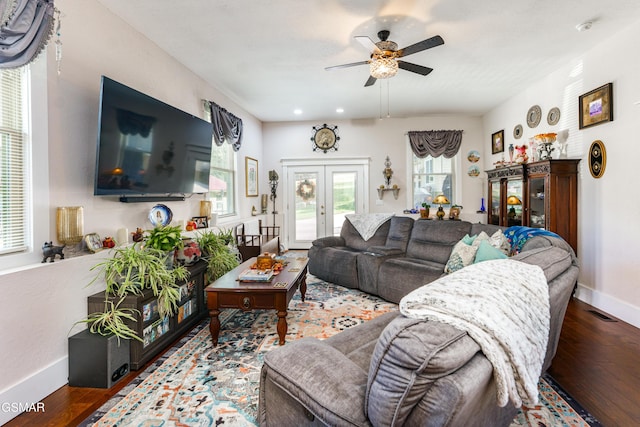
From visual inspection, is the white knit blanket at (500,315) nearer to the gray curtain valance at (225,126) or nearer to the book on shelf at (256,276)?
the book on shelf at (256,276)

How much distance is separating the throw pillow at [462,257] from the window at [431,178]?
12.1 feet

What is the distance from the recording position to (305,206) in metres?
6.88

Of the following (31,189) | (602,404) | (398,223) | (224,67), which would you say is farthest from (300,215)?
(602,404)

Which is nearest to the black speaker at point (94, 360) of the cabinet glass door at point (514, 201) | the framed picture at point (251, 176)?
the framed picture at point (251, 176)

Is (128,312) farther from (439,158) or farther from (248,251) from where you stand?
(439,158)

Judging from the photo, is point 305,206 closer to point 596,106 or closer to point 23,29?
point 596,106

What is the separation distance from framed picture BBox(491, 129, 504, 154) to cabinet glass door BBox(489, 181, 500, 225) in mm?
804

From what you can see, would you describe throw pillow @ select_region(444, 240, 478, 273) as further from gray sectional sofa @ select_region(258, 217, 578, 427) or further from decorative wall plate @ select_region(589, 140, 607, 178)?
decorative wall plate @ select_region(589, 140, 607, 178)

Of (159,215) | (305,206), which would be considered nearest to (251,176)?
(305,206)

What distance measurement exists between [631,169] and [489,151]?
3222 mm

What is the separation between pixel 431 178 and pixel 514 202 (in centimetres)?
221

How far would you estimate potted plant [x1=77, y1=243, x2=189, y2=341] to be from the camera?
2.10 meters

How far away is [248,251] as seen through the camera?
4.55 meters

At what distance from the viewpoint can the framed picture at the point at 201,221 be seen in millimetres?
3983
